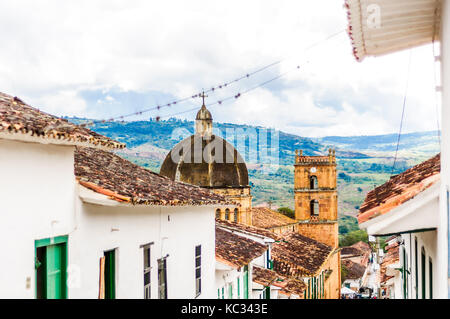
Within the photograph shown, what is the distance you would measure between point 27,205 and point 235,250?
11415 mm

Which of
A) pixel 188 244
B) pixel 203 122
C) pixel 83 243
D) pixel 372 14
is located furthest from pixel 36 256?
pixel 203 122

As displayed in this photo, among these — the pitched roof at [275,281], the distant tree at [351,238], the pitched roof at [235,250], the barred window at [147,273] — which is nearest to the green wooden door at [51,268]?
the barred window at [147,273]

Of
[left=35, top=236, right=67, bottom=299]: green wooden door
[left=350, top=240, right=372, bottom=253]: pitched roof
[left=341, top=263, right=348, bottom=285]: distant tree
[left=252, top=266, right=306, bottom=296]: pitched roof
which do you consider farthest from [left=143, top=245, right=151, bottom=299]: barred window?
[left=350, top=240, right=372, bottom=253]: pitched roof

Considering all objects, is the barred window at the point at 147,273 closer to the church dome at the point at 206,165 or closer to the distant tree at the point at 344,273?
the church dome at the point at 206,165

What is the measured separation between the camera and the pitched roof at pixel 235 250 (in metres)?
15.9

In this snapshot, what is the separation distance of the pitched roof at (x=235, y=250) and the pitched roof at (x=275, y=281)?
163cm

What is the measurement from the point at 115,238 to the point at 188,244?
3.93 metres

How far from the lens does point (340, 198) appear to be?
73.9 meters

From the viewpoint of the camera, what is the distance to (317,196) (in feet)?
229

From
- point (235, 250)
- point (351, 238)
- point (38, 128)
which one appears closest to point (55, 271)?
point (38, 128)

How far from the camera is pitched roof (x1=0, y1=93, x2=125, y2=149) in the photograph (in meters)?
6.19

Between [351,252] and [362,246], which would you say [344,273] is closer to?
[351,252]

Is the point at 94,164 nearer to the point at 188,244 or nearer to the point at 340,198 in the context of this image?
the point at 188,244
